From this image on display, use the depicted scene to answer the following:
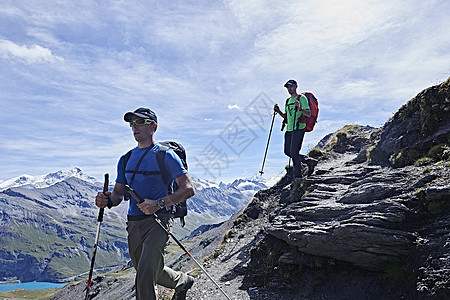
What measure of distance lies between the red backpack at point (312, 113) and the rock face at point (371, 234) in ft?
7.81

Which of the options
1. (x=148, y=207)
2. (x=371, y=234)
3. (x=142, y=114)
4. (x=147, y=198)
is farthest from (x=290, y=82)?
(x=148, y=207)

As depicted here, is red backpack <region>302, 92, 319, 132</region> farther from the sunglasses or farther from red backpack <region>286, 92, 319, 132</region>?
the sunglasses

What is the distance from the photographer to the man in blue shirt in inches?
226

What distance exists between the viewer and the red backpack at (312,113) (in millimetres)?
12525

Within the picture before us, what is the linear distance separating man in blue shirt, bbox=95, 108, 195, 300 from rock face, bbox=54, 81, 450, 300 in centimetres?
419

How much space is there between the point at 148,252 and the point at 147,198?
43.3 inches

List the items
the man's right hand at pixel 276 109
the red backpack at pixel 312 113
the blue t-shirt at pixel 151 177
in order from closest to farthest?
the blue t-shirt at pixel 151 177 < the red backpack at pixel 312 113 < the man's right hand at pixel 276 109

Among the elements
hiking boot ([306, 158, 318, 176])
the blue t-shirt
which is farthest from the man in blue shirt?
hiking boot ([306, 158, 318, 176])

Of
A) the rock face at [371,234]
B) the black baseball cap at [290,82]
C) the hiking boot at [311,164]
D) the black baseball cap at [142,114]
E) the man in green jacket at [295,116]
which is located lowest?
the rock face at [371,234]

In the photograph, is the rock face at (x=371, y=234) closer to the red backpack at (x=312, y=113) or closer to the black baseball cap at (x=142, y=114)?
the red backpack at (x=312, y=113)

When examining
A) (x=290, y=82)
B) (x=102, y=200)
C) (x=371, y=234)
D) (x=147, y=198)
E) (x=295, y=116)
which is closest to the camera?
(x=147, y=198)

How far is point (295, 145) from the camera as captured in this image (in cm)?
1277

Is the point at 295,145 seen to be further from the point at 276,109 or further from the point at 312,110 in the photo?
the point at 276,109

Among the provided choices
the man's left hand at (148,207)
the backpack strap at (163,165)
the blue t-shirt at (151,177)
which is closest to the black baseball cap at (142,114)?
the blue t-shirt at (151,177)
